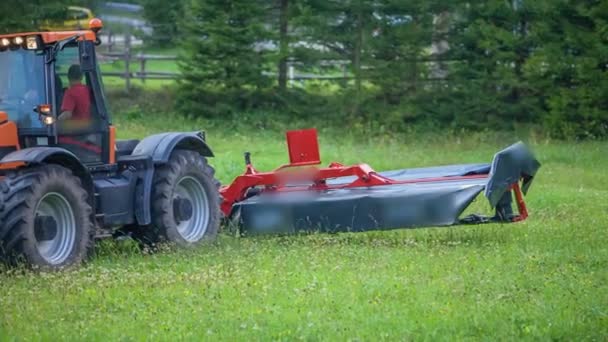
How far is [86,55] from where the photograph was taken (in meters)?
12.1

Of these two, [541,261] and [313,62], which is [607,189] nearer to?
[541,261]

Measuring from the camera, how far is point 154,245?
12648 millimetres

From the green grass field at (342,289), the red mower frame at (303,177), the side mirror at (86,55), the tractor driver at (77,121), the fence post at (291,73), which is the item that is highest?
the side mirror at (86,55)

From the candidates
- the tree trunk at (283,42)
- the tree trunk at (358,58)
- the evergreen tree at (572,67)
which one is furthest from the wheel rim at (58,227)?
the tree trunk at (283,42)

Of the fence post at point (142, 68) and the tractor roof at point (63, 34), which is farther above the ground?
the tractor roof at point (63, 34)

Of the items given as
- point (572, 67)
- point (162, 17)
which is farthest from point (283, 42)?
point (572, 67)

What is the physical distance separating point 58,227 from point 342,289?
323 cm

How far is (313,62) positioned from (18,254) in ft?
70.2

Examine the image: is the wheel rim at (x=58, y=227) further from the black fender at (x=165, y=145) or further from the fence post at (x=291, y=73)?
the fence post at (x=291, y=73)

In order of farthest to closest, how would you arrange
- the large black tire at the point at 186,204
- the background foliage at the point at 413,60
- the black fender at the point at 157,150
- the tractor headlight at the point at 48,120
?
the background foliage at the point at 413,60
the large black tire at the point at 186,204
the black fender at the point at 157,150
the tractor headlight at the point at 48,120

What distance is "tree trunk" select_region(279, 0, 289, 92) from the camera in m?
31.4

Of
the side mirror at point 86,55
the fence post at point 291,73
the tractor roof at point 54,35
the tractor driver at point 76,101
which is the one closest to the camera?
the tractor roof at point 54,35

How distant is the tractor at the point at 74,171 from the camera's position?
1119 centimetres

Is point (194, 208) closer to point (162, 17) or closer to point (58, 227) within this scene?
point (58, 227)
